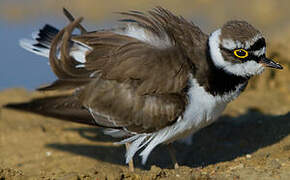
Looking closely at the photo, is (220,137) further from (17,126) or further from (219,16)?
(219,16)

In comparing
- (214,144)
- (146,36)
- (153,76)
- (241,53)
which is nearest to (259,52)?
(241,53)

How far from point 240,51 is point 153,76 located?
1053 mm

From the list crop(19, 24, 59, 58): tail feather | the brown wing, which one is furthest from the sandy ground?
crop(19, 24, 59, 58): tail feather

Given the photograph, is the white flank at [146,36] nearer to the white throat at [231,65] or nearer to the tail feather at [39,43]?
the white throat at [231,65]

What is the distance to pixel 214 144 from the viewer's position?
8195mm

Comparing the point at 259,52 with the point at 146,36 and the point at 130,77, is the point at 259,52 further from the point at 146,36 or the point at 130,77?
the point at 130,77

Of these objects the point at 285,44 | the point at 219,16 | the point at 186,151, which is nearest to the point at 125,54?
the point at 186,151

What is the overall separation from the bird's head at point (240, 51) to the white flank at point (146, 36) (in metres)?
0.57

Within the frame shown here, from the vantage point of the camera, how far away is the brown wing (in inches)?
244

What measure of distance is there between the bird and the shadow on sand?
120cm

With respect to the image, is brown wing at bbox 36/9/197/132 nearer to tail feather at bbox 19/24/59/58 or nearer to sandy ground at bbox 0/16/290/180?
sandy ground at bbox 0/16/290/180

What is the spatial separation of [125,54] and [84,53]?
2.52 ft

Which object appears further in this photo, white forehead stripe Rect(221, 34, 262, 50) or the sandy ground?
the sandy ground

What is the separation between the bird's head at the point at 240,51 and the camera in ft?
20.4
